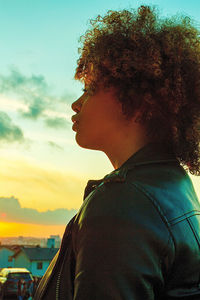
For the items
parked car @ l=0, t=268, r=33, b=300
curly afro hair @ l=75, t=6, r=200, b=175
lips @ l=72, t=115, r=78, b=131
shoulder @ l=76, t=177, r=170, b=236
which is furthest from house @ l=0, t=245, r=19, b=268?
shoulder @ l=76, t=177, r=170, b=236

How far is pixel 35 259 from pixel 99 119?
197 feet

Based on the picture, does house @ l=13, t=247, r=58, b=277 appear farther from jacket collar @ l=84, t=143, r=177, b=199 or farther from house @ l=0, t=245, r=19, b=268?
jacket collar @ l=84, t=143, r=177, b=199

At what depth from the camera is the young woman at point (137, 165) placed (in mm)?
1169

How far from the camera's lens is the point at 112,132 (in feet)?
6.21

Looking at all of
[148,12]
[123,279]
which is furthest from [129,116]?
[123,279]

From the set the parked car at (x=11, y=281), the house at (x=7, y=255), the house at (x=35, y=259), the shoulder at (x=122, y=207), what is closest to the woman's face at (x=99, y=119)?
the shoulder at (x=122, y=207)

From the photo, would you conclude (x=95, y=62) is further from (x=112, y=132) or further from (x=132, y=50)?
(x=112, y=132)

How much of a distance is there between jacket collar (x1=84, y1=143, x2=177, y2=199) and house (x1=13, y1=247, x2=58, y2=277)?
58.7 m

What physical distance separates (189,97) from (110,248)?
1.12 meters

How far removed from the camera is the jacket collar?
1.41 m

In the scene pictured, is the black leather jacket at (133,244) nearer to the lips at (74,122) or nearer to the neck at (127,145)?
the neck at (127,145)

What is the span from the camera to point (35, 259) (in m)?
58.1

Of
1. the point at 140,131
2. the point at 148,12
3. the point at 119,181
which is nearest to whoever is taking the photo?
the point at 119,181

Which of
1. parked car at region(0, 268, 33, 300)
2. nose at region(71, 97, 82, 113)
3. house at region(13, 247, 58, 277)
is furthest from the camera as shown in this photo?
house at region(13, 247, 58, 277)
